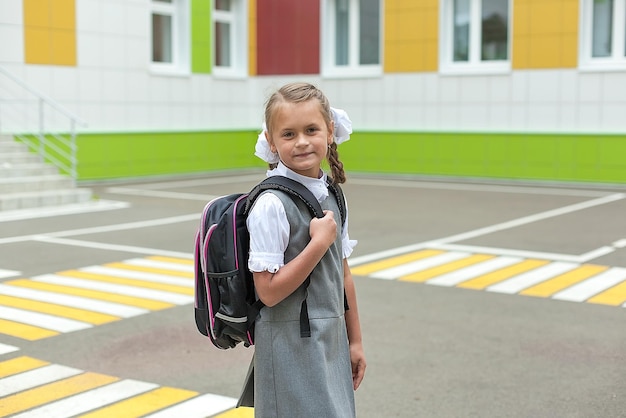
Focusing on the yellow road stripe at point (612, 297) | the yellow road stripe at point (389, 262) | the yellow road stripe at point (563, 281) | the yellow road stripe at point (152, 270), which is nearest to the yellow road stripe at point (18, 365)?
the yellow road stripe at point (152, 270)

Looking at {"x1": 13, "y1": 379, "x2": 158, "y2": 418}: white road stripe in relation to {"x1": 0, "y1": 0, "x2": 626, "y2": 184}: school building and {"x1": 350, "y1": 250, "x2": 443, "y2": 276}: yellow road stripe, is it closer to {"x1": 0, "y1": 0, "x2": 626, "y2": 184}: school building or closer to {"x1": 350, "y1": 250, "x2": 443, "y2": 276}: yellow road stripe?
{"x1": 350, "y1": 250, "x2": 443, "y2": 276}: yellow road stripe

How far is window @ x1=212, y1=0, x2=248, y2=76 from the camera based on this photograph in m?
21.4

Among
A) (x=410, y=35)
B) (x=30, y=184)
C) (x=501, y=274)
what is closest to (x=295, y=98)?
(x=501, y=274)

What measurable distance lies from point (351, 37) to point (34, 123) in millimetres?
8026

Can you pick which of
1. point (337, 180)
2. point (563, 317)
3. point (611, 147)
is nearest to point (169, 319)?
point (563, 317)

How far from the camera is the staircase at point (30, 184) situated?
1346 cm

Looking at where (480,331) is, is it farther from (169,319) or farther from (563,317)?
(169,319)

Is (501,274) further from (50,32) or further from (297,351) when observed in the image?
(50,32)

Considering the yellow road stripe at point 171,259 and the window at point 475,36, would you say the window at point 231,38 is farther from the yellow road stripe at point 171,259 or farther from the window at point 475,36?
the yellow road stripe at point 171,259

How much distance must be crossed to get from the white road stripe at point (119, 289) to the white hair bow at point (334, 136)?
4.51m

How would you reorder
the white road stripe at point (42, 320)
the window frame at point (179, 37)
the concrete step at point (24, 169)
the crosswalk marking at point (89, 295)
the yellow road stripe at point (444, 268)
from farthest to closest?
1. the window frame at point (179, 37)
2. the concrete step at point (24, 169)
3. the yellow road stripe at point (444, 268)
4. the crosswalk marking at point (89, 295)
5. the white road stripe at point (42, 320)

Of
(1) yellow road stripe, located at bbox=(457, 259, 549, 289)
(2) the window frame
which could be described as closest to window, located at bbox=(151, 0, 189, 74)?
(2) the window frame

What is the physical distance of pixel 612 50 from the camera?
1778cm

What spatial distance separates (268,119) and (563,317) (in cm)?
457
